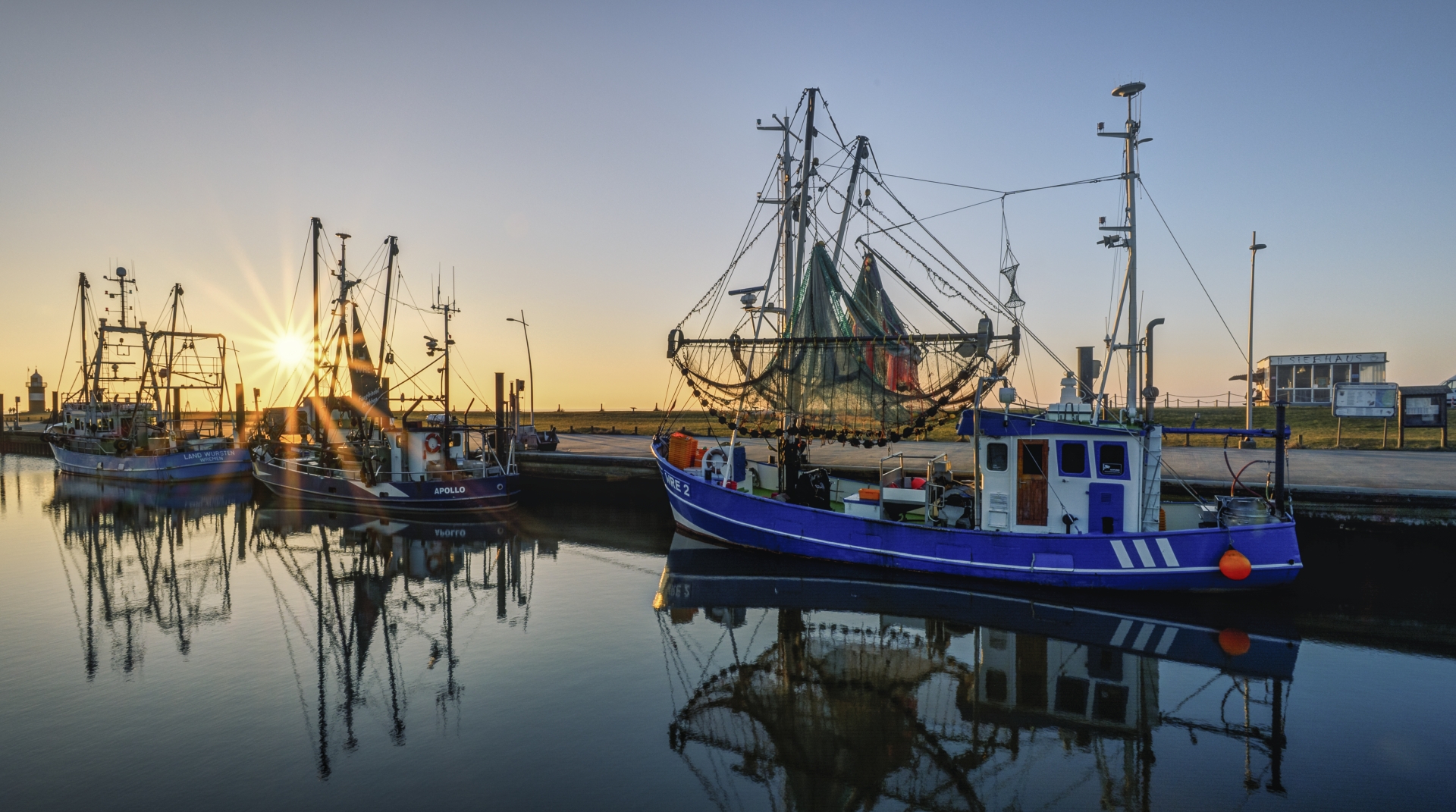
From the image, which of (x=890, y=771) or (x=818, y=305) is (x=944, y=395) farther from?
(x=890, y=771)

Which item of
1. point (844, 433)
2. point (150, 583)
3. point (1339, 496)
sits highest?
point (844, 433)

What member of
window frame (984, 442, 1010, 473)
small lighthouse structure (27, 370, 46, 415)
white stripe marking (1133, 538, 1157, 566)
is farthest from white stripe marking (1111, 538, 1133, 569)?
small lighthouse structure (27, 370, 46, 415)

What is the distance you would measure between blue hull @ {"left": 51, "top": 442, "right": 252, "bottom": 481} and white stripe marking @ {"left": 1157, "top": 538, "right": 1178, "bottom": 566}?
139 feet

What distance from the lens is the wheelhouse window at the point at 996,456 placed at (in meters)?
15.4

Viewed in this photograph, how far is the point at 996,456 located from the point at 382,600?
13.5 meters

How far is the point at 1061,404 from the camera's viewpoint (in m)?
15.5

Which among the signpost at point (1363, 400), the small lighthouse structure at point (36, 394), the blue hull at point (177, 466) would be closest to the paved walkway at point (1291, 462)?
the signpost at point (1363, 400)

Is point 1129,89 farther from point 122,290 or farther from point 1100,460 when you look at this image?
point 122,290

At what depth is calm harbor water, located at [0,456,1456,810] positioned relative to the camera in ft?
25.0

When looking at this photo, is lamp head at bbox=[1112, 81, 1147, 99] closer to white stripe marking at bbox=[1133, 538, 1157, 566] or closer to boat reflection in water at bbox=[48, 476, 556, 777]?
white stripe marking at bbox=[1133, 538, 1157, 566]

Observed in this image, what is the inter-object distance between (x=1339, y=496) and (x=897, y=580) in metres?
11.6

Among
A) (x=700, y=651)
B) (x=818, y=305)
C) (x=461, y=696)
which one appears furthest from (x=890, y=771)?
(x=818, y=305)

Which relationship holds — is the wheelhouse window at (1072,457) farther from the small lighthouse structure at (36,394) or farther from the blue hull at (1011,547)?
the small lighthouse structure at (36,394)

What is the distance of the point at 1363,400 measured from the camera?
33750 mm
